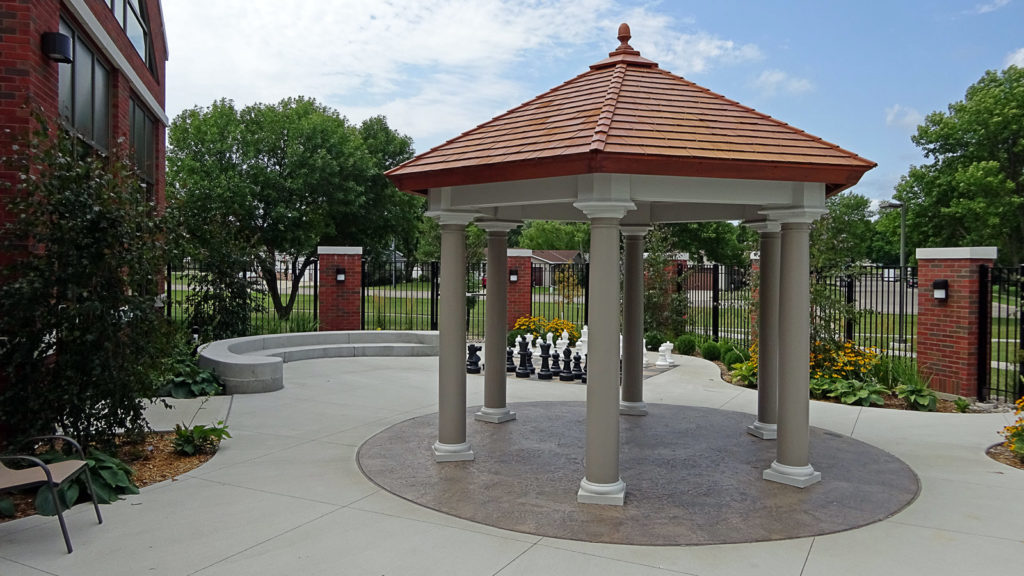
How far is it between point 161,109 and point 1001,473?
58.5ft

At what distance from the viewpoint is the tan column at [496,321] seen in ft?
29.1

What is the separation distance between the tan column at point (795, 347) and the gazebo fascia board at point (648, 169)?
45 cm

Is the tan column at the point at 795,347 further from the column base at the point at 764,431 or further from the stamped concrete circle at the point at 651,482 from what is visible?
the column base at the point at 764,431

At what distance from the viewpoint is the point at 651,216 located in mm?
9789

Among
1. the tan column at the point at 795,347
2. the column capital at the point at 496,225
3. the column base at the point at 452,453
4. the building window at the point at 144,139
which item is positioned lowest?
the column base at the point at 452,453

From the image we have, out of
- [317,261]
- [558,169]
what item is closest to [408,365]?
[317,261]

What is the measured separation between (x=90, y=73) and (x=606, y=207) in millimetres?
9009

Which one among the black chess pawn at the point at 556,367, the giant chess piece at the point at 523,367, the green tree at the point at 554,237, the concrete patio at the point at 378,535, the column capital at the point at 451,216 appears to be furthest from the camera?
the green tree at the point at 554,237

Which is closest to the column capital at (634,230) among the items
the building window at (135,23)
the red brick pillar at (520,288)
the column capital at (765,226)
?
the column capital at (765,226)

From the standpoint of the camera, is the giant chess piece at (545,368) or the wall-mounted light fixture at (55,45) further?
the giant chess piece at (545,368)

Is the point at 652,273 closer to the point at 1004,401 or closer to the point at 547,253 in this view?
the point at 1004,401

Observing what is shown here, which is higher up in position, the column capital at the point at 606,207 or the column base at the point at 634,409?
the column capital at the point at 606,207

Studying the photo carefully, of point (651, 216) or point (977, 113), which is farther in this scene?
point (977, 113)

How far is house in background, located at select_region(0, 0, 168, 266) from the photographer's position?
7090 millimetres
